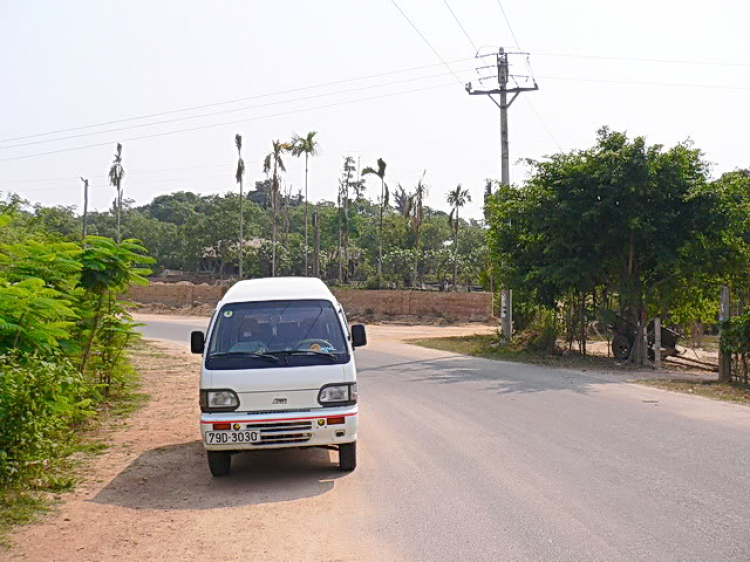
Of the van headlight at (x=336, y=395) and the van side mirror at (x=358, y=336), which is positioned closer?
the van headlight at (x=336, y=395)

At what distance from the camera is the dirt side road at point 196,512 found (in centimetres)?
570

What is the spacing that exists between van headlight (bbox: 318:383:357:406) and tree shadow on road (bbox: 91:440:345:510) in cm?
84

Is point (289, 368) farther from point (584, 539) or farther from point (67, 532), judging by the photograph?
point (584, 539)

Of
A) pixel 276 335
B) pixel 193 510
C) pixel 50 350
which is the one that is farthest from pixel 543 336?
pixel 193 510

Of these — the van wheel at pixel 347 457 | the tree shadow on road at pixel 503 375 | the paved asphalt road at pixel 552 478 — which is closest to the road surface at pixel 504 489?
the paved asphalt road at pixel 552 478

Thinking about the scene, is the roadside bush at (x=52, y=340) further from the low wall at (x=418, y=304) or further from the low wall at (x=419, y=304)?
the low wall at (x=419, y=304)

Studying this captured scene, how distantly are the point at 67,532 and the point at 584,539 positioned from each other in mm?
4221

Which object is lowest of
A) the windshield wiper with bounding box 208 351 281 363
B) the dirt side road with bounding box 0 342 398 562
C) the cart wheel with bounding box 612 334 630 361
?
the dirt side road with bounding box 0 342 398 562

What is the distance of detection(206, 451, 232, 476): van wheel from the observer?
313 inches

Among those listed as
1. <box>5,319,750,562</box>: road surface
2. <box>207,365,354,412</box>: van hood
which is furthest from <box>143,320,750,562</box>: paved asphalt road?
<box>207,365,354,412</box>: van hood

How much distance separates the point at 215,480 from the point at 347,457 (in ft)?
4.75

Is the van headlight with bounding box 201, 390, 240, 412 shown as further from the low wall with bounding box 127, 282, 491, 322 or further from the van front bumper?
the low wall with bounding box 127, 282, 491, 322

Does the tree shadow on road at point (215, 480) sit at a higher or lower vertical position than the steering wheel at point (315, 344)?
lower

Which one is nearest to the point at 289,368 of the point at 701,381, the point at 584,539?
the point at 584,539
